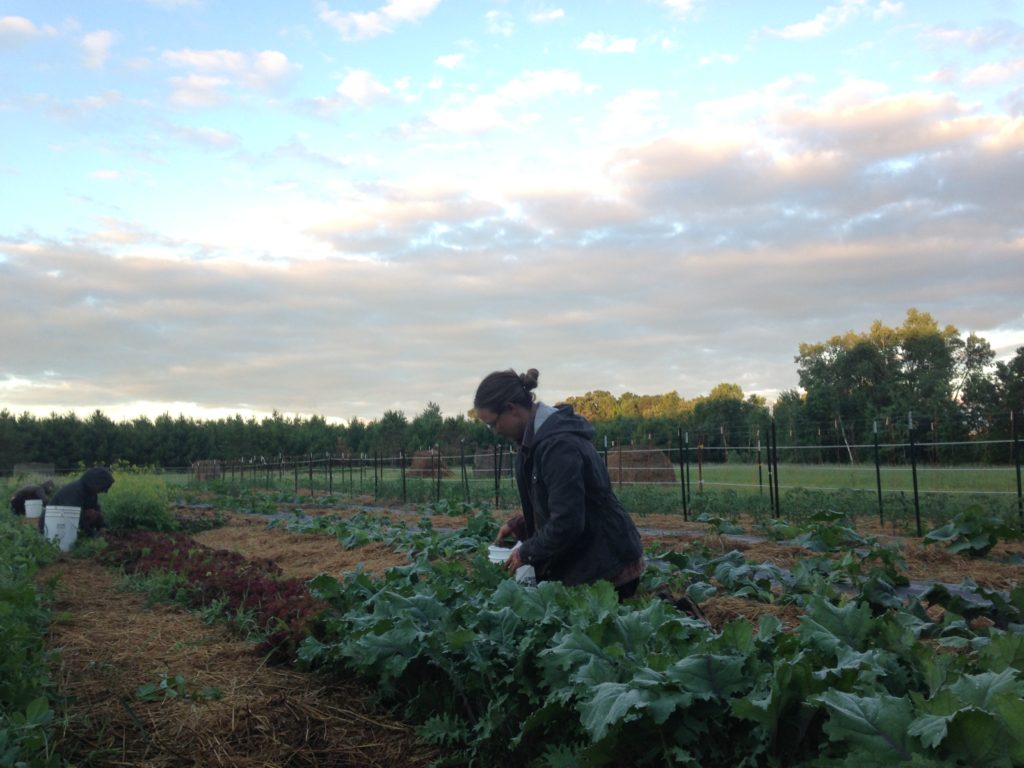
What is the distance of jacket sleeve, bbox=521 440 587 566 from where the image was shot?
3896mm

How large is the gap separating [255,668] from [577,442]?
214cm

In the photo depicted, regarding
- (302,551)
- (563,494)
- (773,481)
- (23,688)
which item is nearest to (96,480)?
(302,551)

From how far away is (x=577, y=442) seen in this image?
158 inches

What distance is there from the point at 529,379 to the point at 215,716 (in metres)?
2.12

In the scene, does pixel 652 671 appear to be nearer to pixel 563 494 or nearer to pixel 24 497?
pixel 563 494

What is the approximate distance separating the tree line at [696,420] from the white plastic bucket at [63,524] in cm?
2335

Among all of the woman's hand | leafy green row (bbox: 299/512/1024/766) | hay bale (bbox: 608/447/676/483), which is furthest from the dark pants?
hay bale (bbox: 608/447/676/483)

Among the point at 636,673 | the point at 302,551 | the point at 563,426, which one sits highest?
the point at 563,426

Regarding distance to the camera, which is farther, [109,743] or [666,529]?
[666,529]

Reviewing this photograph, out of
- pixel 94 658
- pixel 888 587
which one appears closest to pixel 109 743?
pixel 94 658

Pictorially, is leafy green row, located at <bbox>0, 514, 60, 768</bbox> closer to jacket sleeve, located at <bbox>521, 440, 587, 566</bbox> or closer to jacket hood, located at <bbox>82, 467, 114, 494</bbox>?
jacket sleeve, located at <bbox>521, 440, 587, 566</bbox>

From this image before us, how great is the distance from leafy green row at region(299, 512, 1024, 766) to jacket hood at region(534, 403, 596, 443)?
751mm

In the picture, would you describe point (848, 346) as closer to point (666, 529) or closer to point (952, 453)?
point (952, 453)

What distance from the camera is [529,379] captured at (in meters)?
4.25
